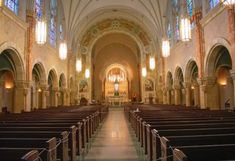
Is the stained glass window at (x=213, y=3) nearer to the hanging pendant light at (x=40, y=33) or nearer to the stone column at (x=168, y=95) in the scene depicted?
the hanging pendant light at (x=40, y=33)

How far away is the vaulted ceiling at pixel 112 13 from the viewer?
2591cm

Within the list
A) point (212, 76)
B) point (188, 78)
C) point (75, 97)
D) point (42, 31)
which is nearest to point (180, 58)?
point (188, 78)

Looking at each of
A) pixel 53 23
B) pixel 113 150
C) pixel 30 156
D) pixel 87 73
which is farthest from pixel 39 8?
pixel 30 156

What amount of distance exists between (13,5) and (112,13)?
17504 millimetres

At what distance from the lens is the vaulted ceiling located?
25906 mm

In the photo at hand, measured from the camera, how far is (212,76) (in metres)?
15.1

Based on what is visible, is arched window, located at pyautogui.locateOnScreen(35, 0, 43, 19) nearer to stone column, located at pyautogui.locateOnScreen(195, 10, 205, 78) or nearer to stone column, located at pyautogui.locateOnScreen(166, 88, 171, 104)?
stone column, located at pyautogui.locateOnScreen(195, 10, 205, 78)

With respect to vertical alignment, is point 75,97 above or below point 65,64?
below

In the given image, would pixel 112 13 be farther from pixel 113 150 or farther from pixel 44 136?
pixel 44 136

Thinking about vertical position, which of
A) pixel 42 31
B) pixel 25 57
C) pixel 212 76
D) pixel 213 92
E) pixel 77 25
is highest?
pixel 77 25

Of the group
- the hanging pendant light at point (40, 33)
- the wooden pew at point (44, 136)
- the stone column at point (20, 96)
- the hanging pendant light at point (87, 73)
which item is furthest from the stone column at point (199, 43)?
the hanging pendant light at point (87, 73)

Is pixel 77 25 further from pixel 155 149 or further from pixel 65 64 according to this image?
pixel 155 149

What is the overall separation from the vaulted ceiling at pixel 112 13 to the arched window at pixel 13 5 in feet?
34.3

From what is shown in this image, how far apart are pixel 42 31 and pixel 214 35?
10.2 meters
